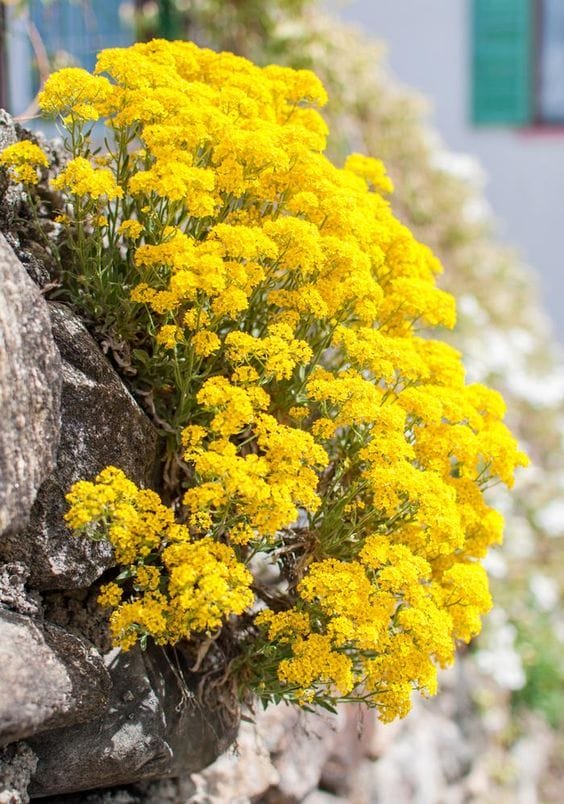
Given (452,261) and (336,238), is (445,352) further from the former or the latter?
(452,261)

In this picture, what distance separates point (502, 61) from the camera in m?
8.12

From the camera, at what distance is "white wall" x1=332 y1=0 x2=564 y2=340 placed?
809cm

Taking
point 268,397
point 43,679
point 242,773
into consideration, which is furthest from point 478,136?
point 43,679

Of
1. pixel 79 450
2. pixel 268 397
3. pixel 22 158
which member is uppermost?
pixel 22 158

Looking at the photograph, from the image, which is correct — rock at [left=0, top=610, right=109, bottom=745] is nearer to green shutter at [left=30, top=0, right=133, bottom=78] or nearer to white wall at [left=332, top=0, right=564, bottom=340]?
green shutter at [left=30, top=0, right=133, bottom=78]

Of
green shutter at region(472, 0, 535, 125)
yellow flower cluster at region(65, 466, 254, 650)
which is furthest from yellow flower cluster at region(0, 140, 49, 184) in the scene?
green shutter at region(472, 0, 535, 125)

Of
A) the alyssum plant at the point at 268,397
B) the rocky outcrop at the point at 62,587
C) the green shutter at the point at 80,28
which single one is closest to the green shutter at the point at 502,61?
the green shutter at the point at 80,28

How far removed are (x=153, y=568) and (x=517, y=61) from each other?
6969 mm

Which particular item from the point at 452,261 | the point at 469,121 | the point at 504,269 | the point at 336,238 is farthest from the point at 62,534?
the point at 469,121

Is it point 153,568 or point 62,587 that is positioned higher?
point 153,568

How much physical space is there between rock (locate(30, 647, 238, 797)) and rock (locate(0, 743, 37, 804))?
0.20 ft

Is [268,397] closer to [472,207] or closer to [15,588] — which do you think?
[15,588]

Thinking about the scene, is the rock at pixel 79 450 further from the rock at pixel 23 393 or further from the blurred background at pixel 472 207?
the blurred background at pixel 472 207

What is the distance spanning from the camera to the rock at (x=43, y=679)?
6.87ft
